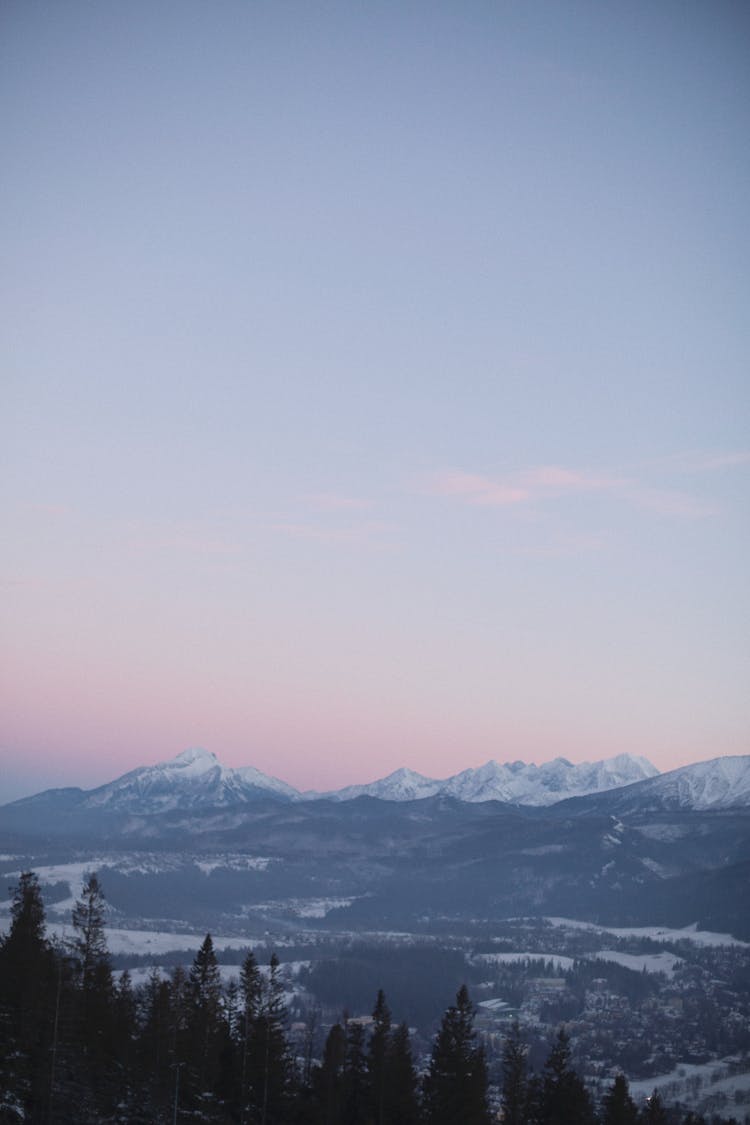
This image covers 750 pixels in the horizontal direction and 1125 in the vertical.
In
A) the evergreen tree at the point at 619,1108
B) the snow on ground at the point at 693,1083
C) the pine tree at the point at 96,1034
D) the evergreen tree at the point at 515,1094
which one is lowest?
the snow on ground at the point at 693,1083

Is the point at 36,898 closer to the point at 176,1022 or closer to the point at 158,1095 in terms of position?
the point at 176,1022

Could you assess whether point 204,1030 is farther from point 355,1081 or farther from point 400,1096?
point 400,1096

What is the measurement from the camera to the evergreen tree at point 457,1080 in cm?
6494

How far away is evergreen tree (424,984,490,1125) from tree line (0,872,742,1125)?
0.09 metres

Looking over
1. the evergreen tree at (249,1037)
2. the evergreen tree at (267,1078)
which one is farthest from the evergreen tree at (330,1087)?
the evergreen tree at (249,1037)

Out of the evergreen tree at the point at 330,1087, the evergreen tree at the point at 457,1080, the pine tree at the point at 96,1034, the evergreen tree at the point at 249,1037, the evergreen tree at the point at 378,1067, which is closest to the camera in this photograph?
the pine tree at the point at 96,1034

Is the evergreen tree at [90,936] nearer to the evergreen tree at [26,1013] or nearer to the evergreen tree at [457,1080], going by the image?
the evergreen tree at [26,1013]

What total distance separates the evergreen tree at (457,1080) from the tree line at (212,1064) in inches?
3.6

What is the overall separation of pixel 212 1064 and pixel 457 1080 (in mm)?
15535

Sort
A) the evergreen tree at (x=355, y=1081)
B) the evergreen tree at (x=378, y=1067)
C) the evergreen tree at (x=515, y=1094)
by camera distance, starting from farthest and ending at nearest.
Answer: the evergreen tree at (x=515, y=1094), the evergreen tree at (x=355, y=1081), the evergreen tree at (x=378, y=1067)

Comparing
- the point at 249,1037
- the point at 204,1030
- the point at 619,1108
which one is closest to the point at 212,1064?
the point at 249,1037

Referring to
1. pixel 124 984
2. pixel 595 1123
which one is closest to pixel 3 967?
pixel 124 984

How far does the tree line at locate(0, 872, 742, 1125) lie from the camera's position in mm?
57312

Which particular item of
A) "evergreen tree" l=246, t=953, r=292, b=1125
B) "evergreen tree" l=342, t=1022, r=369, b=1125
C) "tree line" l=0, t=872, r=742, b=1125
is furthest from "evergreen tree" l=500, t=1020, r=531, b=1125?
"evergreen tree" l=246, t=953, r=292, b=1125
